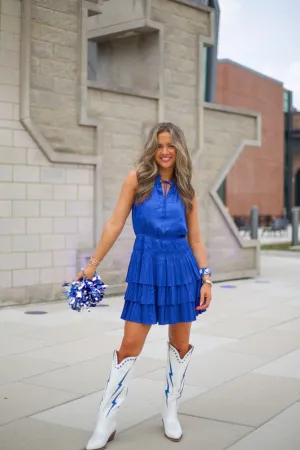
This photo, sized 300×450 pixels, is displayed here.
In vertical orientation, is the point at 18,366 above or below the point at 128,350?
below

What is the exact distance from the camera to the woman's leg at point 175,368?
464 cm

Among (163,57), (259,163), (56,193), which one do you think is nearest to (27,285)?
(56,193)

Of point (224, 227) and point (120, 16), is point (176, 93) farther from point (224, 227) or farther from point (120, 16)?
point (224, 227)

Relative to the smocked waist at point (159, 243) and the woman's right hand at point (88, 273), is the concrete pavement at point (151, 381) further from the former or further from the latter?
the smocked waist at point (159, 243)

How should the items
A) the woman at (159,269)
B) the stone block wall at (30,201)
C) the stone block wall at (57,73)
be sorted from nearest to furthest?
1. the woman at (159,269)
2. the stone block wall at (30,201)
3. the stone block wall at (57,73)

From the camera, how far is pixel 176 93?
1328 centimetres

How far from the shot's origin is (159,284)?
446cm

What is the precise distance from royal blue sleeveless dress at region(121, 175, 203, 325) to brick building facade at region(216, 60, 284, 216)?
37614 millimetres

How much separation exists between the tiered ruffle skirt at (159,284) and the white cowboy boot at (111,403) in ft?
1.03

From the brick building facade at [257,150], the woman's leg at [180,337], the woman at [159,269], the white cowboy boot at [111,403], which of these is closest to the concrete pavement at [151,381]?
the white cowboy boot at [111,403]

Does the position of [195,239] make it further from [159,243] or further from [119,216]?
[119,216]

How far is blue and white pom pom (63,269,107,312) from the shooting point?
4.44 meters

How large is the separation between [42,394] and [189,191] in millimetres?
2163

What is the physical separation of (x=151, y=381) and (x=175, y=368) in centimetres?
149
